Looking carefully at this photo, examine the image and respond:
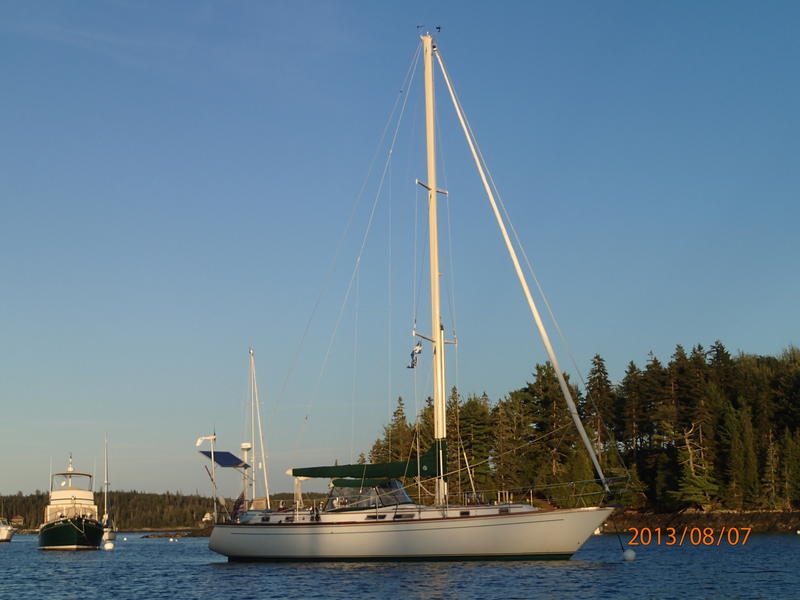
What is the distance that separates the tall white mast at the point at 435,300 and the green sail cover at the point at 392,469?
0.23m

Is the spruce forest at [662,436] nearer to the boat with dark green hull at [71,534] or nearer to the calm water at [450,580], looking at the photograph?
the boat with dark green hull at [71,534]

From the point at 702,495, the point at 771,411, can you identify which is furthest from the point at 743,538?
the point at 771,411

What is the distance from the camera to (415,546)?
38906mm

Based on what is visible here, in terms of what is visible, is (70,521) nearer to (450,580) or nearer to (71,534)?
(71,534)

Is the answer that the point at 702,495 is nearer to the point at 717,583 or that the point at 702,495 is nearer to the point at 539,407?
the point at 539,407

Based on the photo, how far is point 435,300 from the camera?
42375 mm

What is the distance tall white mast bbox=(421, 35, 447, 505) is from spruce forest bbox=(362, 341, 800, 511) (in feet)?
132

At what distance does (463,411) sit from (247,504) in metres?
63.0

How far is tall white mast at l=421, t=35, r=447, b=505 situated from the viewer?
4094 centimetres
